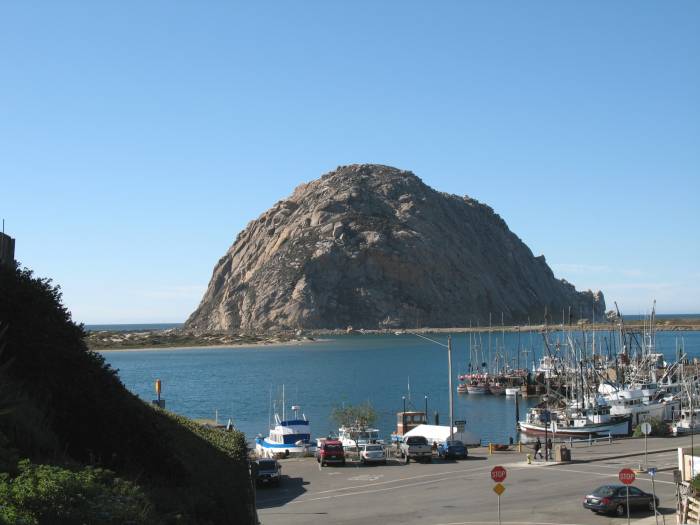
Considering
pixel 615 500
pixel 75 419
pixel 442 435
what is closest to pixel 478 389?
pixel 442 435

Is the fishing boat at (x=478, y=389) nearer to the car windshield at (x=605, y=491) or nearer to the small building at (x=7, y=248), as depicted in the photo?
the car windshield at (x=605, y=491)

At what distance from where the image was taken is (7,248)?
16078 mm

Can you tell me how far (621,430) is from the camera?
61.4 metres

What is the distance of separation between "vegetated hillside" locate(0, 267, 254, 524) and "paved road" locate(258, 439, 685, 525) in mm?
11767

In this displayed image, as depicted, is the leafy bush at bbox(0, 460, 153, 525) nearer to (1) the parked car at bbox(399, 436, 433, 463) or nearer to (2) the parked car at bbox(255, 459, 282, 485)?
(2) the parked car at bbox(255, 459, 282, 485)

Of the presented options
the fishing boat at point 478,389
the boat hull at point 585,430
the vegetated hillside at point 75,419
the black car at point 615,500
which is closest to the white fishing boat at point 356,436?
the boat hull at point 585,430

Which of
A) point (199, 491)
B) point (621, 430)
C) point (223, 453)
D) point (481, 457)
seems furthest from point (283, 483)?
point (621, 430)

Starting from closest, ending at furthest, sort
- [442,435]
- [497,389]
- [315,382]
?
[442,435], [497,389], [315,382]

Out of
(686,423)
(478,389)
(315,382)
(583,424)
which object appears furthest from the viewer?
(315,382)

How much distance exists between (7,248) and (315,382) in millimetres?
99855

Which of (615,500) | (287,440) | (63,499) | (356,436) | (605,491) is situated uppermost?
(63,499)

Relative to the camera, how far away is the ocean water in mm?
78875

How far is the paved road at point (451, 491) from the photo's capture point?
25594 millimetres

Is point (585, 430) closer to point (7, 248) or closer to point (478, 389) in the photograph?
point (478, 389)
